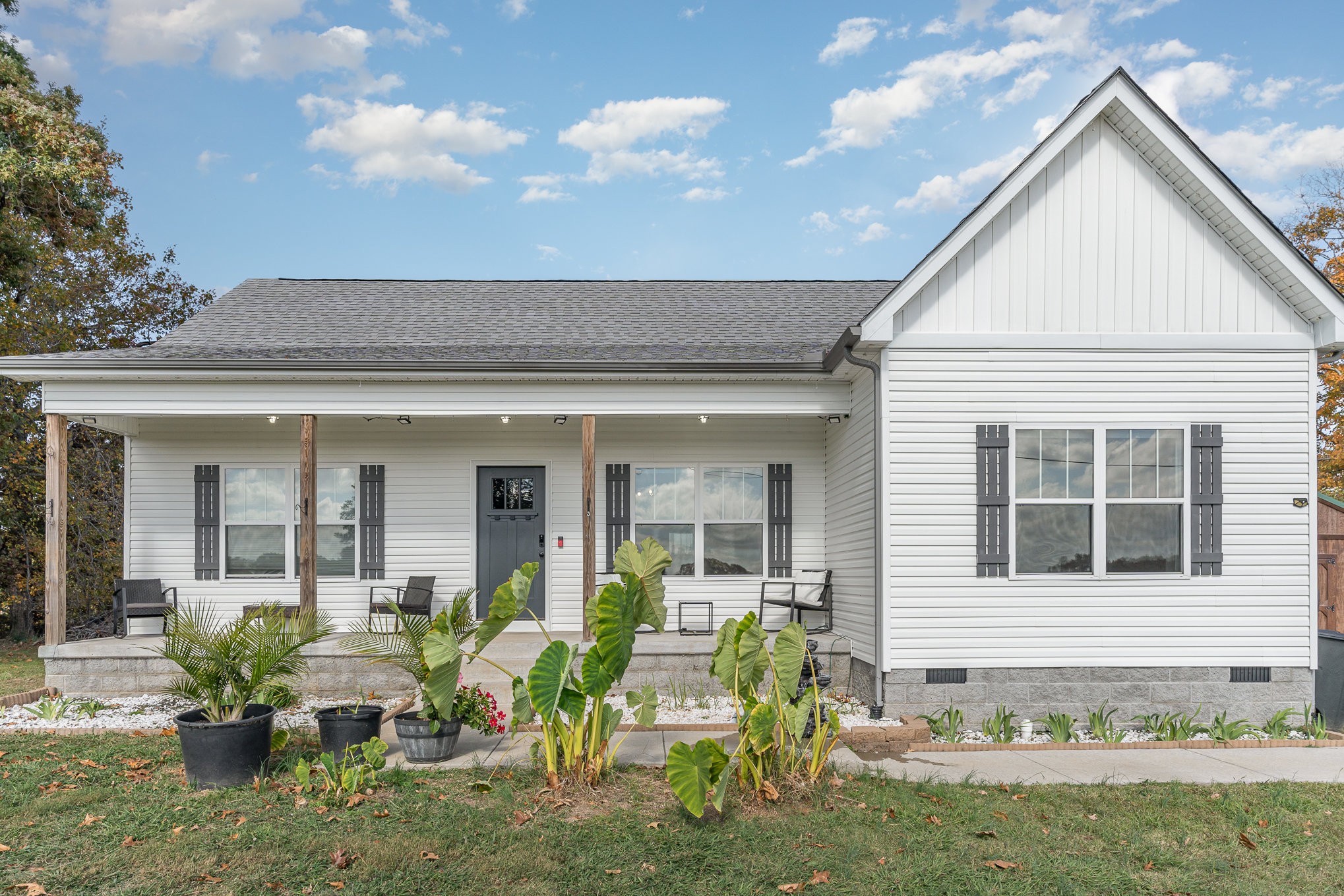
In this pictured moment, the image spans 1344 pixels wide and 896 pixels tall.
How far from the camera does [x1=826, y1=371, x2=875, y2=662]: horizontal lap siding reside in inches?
306

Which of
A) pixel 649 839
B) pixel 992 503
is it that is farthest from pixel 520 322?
pixel 649 839

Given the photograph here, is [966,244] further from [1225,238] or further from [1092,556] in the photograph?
[1092,556]

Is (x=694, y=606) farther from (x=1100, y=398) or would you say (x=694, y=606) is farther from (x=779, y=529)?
(x=1100, y=398)

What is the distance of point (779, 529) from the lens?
9.81 meters

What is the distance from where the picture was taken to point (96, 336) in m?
14.7

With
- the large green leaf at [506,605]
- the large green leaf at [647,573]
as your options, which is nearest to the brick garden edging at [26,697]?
the large green leaf at [506,605]

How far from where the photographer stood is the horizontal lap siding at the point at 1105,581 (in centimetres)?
726

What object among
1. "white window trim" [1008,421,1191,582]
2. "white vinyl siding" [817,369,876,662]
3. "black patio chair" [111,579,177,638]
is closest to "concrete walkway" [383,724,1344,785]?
"white window trim" [1008,421,1191,582]

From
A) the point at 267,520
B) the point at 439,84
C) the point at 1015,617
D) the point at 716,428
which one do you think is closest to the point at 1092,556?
the point at 1015,617

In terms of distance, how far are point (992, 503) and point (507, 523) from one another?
5460 millimetres

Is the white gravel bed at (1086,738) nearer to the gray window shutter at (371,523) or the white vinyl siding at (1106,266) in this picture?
the white vinyl siding at (1106,266)

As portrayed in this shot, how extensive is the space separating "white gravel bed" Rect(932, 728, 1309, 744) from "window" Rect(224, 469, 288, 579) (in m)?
7.50

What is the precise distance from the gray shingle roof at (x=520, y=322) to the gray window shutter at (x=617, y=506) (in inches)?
58.3

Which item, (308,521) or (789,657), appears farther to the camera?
(308,521)
